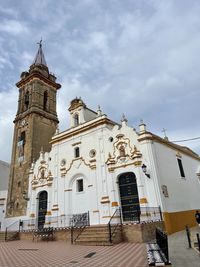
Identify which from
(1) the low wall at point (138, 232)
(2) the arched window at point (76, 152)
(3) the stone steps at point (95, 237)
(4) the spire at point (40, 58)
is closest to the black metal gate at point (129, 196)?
(1) the low wall at point (138, 232)

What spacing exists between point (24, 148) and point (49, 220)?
376 inches

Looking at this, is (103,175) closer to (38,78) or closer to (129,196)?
(129,196)

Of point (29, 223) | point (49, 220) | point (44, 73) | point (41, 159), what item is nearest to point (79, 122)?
point (41, 159)

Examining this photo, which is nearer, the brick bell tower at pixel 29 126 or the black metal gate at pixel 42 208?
the black metal gate at pixel 42 208

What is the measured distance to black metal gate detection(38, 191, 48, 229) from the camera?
20.4 meters

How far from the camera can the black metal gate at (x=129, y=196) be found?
15280 mm

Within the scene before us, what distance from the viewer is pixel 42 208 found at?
20844 mm

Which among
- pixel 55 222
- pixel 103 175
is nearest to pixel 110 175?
pixel 103 175

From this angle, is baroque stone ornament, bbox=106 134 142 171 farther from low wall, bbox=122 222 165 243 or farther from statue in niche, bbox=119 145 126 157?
low wall, bbox=122 222 165 243

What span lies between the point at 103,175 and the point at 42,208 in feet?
26.6

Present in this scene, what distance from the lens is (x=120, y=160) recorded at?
1666 cm

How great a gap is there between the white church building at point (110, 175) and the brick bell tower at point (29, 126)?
1855mm

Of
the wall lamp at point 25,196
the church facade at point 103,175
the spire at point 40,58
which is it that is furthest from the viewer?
the spire at point 40,58

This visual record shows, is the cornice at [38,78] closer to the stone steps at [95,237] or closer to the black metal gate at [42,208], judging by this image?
the black metal gate at [42,208]
